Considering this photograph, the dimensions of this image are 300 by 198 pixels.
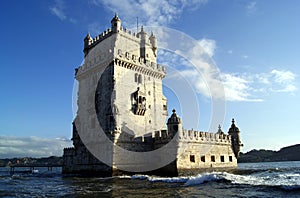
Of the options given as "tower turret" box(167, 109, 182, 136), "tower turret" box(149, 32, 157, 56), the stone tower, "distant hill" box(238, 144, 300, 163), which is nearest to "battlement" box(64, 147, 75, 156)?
the stone tower

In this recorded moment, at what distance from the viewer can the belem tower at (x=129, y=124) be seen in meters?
31.4

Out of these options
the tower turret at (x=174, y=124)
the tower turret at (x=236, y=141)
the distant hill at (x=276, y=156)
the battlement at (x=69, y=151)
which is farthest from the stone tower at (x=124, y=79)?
the distant hill at (x=276, y=156)

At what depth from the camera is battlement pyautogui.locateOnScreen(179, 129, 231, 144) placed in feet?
104

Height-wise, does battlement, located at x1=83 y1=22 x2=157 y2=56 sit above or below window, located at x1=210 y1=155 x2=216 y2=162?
above

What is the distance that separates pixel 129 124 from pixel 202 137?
10067 millimetres

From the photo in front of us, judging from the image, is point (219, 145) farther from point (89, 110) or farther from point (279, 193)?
point (279, 193)

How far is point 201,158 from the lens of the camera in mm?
35000

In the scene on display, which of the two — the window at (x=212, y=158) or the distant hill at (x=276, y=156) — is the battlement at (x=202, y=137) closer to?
the window at (x=212, y=158)

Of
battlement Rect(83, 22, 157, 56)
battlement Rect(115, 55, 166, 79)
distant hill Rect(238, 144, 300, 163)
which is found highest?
battlement Rect(83, 22, 157, 56)

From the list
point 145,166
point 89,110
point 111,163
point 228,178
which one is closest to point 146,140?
point 145,166

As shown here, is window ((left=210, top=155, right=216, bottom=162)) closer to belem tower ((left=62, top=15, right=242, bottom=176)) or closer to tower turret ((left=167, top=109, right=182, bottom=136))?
belem tower ((left=62, top=15, right=242, bottom=176))

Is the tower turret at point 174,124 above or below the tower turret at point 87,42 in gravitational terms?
below

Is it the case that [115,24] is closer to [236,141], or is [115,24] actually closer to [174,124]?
[174,124]

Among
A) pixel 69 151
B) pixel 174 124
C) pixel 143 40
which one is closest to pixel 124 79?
pixel 143 40
